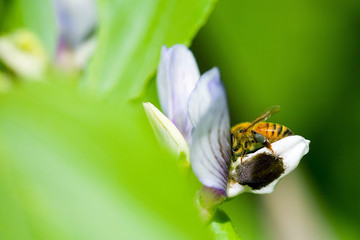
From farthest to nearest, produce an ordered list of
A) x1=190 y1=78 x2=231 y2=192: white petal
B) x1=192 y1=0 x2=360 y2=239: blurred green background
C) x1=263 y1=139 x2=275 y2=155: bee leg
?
x1=192 y1=0 x2=360 y2=239: blurred green background
x1=263 y1=139 x2=275 y2=155: bee leg
x1=190 y1=78 x2=231 y2=192: white petal

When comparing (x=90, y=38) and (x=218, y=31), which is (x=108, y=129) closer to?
(x=90, y=38)

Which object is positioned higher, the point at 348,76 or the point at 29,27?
the point at 29,27

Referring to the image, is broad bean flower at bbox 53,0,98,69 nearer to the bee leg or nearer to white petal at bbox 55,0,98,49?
white petal at bbox 55,0,98,49

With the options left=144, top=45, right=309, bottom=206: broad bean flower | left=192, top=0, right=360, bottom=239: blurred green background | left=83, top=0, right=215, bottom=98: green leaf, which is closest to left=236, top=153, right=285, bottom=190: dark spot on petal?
left=144, top=45, right=309, bottom=206: broad bean flower

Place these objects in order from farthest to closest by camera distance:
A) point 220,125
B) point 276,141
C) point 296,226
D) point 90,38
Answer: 1. point 296,226
2. point 90,38
3. point 276,141
4. point 220,125

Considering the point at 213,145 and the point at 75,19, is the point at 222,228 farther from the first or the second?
the point at 75,19

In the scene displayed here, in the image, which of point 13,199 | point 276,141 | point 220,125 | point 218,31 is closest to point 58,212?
point 13,199
